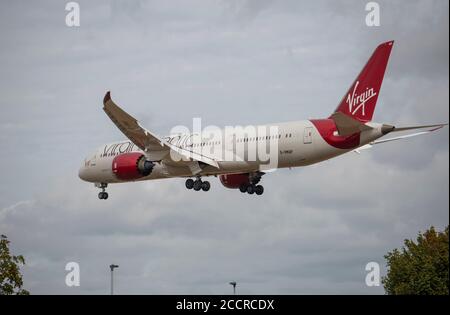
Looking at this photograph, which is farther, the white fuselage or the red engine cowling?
→ the red engine cowling

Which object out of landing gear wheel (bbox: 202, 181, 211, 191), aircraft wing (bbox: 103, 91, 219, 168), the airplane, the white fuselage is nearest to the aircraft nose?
the airplane

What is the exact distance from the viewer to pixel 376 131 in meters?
77.5

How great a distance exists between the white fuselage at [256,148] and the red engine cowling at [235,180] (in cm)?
486

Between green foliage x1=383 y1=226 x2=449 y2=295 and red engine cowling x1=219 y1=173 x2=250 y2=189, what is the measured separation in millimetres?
20549

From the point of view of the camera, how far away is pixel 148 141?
8581 cm

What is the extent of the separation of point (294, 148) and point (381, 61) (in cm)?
809

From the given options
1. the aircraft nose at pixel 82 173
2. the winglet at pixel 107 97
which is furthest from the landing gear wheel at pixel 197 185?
the aircraft nose at pixel 82 173

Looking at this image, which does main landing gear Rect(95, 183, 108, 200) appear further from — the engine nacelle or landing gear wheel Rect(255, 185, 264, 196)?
landing gear wheel Rect(255, 185, 264, 196)

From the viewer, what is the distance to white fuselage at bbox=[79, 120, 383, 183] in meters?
79.4

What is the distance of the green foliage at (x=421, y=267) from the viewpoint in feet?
341
